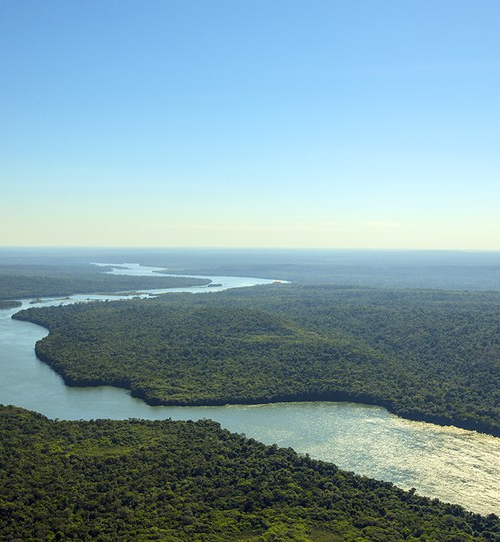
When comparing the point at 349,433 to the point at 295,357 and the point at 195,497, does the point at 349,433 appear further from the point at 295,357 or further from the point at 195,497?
the point at 295,357

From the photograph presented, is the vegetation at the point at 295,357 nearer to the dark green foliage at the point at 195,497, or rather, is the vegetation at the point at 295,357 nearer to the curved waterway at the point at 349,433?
the curved waterway at the point at 349,433

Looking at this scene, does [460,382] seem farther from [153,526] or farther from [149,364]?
[153,526]

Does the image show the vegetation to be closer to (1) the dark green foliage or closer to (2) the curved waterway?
(2) the curved waterway

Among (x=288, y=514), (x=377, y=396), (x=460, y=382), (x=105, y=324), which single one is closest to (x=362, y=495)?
(x=288, y=514)

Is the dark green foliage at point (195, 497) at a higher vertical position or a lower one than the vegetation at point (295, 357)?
lower

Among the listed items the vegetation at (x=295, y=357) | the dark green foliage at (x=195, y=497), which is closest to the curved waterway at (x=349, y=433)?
the vegetation at (x=295, y=357)
